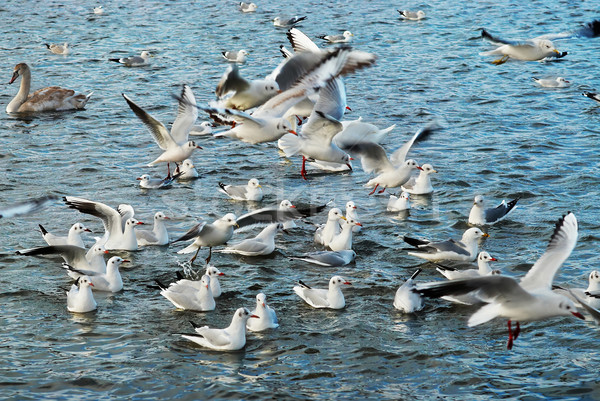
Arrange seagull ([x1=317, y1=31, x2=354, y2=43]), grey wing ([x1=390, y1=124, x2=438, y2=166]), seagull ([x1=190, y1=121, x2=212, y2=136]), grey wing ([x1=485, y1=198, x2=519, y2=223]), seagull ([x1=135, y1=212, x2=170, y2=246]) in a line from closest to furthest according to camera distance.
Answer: seagull ([x1=135, y1=212, x2=170, y2=246]) → grey wing ([x1=485, y1=198, x2=519, y2=223]) → grey wing ([x1=390, y1=124, x2=438, y2=166]) → seagull ([x1=190, y1=121, x2=212, y2=136]) → seagull ([x1=317, y1=31, x2=354, y2=43])

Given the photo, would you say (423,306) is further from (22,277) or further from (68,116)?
(68,116)

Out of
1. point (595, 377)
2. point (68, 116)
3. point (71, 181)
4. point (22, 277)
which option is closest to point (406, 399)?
point (595, 377)

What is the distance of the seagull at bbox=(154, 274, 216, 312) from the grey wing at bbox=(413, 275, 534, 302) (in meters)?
3.34

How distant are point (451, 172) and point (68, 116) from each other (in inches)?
371

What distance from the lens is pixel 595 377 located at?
952 centimetres

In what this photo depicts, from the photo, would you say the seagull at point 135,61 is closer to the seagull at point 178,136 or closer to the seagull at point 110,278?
the seagull at point 178,136

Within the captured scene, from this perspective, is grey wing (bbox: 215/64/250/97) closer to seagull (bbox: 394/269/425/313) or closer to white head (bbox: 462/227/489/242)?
white head (bbox: 462/227/489/242)

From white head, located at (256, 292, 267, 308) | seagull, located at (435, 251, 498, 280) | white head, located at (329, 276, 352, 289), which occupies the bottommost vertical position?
seagull, located at (435, 251, 498, 280)

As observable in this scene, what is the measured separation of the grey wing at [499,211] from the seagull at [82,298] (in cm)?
636

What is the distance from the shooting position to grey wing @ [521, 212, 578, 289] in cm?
962

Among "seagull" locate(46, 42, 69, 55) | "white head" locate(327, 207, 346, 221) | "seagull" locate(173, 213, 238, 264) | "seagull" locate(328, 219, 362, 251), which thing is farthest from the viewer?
"seagull" locate(46, 42, 69, 55)

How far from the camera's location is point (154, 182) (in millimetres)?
15961

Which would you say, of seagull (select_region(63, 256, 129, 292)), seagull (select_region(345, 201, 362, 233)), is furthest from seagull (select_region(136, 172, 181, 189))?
seagull (select_region(63, 256, 129, 292))

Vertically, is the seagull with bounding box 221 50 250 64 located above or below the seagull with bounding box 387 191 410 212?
below
